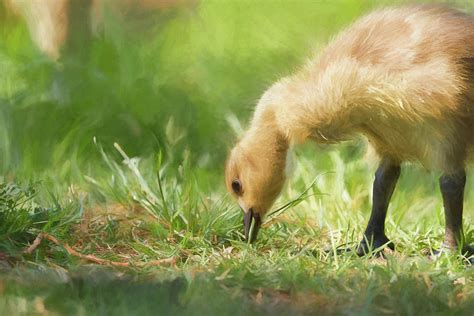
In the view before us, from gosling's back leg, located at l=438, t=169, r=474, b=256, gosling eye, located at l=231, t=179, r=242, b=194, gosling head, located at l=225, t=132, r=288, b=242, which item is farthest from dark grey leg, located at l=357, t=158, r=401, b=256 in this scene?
gosling eye, located at l=231, t=179, r=242, b=194

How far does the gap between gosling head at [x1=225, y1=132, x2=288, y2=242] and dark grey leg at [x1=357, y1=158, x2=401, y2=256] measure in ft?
1.42

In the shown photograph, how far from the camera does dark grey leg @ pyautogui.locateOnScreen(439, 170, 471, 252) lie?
3.96m

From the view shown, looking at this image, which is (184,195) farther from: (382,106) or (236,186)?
(382,106)

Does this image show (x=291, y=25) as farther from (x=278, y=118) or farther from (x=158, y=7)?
(x=278, y=118)

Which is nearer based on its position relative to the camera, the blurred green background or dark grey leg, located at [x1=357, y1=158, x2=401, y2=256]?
dark grey leg, located at [x1=357, y1=158, x2=401, y2=256]

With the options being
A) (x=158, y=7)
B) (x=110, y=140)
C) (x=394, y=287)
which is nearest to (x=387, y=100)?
(x=394, y=287)

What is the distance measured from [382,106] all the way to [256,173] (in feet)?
2.00

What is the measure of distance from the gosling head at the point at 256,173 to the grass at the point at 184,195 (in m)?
0.15

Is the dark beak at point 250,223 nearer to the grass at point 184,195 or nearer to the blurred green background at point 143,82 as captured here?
the grass at point 184,195

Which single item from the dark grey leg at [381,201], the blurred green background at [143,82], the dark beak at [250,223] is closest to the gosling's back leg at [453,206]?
the dark grey leg at [381,201]

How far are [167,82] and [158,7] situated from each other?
39.2 inches

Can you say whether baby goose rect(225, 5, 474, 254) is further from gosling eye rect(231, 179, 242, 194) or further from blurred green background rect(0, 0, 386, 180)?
blurred green background rect(0, 0, 386, 180)

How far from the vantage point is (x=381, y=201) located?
4270 millimetres

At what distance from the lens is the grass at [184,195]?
332 centimetres
